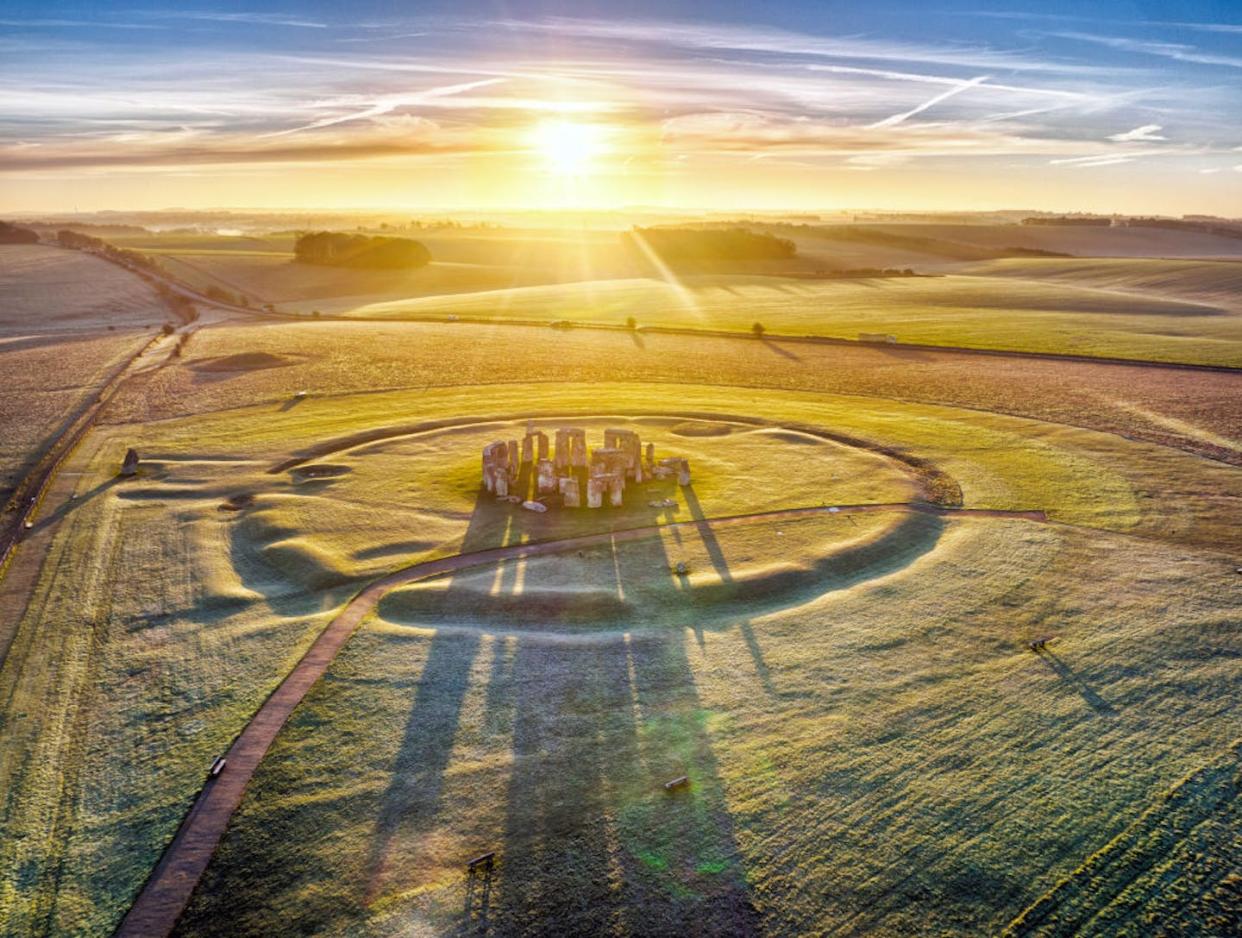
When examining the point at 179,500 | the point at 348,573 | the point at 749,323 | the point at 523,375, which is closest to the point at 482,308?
the point at 749,323

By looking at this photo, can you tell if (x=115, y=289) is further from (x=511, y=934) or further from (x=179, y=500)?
(x=511, y=934)

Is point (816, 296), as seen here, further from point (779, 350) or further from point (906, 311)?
point (779, 350)

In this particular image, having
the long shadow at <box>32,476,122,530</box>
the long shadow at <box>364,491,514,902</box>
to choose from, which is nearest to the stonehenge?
the long shadow at <box>364,491,514,902</box>

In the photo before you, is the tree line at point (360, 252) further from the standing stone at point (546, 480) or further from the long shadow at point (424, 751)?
the long shadow at point (424, 751)

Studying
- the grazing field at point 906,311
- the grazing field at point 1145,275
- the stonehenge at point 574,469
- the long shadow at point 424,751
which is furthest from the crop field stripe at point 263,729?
the grazing field at point 1145,275

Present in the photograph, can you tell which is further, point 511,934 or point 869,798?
point 869,798

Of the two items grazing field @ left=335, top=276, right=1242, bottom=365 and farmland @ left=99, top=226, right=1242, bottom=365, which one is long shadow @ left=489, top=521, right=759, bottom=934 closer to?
grazing field @ left=335, top=276, right=1242, bottom=365
